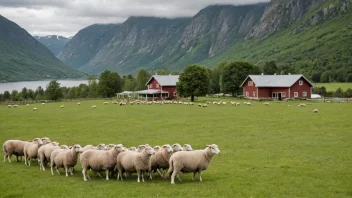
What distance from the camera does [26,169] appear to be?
20.3 metres

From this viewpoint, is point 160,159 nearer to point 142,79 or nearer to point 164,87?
point 164,87

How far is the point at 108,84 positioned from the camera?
11056cm

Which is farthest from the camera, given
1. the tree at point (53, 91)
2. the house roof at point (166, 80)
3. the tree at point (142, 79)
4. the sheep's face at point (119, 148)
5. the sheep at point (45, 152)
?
the tree at point (142, 79)

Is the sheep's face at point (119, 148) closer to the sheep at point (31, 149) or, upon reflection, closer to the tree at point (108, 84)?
the sheep at point (31, 149)

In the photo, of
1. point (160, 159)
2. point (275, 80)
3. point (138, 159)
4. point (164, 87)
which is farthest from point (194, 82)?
point (138, 159)

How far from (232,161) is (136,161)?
6154 millimetres

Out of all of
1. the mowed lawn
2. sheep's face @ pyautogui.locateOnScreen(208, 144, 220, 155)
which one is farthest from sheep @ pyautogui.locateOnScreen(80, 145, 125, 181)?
sheep's face @ pyautogui.locateOnScreen(208, 144, 220, 155)

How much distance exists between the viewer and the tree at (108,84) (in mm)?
109438

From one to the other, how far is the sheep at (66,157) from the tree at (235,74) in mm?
78209

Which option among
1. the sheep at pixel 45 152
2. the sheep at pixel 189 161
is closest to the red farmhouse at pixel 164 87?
the sheep at pixel 45 152

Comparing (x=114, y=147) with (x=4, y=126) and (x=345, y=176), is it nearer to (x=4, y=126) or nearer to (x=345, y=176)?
(x=345, y=176)

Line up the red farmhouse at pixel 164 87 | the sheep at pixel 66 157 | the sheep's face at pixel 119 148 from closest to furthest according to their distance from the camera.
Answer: the sheep's face at pixel 119 148 < the sheep at pixel 66 157 < the red farmhouse at pixel 164 87

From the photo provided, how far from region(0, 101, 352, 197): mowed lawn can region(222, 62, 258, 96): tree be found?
56255 mm

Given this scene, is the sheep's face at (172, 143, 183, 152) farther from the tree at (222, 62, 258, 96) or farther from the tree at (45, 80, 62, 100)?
the tree at (45, 80, 62, 100)
